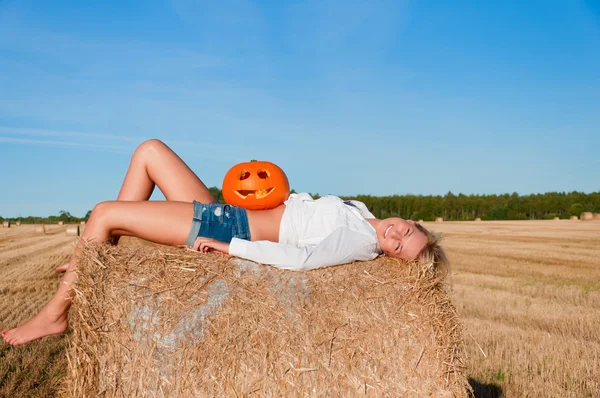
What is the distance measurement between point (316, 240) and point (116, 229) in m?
1.43

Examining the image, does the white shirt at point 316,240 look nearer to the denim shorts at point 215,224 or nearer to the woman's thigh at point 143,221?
the denim shorts at point 215,224

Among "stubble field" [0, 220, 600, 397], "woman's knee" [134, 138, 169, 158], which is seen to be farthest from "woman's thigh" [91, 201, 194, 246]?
"stubble field" [0, 220, 600, 397]

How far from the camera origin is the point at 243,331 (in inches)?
140

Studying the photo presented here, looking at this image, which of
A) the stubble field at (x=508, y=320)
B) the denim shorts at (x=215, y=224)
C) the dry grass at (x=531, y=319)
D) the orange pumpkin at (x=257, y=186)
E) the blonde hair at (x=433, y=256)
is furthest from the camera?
the dry grass at (x=531, y=319)

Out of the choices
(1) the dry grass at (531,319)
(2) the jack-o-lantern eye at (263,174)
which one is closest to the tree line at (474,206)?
(1) the dry grass at (531,319)

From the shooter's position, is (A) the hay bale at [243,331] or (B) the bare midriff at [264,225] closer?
(A) the hay bale at [243,331]

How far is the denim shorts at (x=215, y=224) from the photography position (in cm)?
396

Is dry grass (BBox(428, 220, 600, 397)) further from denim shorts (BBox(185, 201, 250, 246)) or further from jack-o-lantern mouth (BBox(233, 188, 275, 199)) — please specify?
jack-o-lantern mouth (BBox(233, 188, 275, 199))

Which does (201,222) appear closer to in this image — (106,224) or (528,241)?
(106,224)

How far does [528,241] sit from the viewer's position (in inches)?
780

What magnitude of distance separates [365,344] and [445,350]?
619mm

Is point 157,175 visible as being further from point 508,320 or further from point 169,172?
point 508,320

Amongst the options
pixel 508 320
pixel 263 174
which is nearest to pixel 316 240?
pixel 263 174

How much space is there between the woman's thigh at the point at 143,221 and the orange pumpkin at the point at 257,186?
31.0 inches
